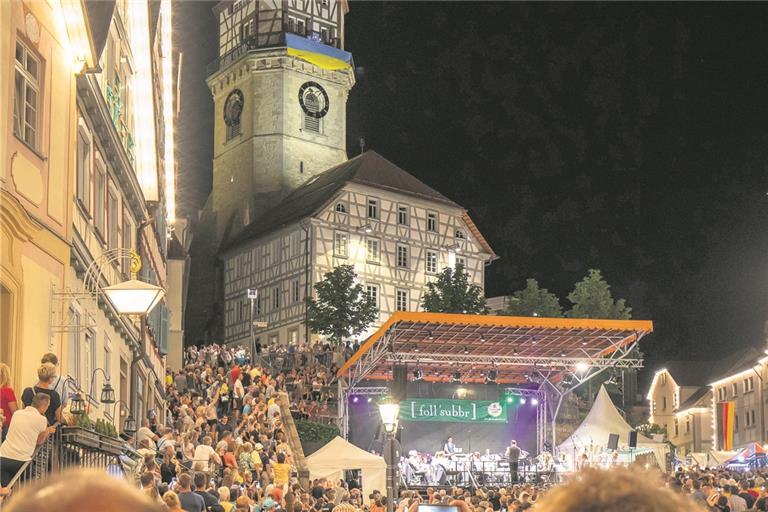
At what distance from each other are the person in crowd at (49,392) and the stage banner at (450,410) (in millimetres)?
32563

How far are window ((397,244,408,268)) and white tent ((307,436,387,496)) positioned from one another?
45.5 m

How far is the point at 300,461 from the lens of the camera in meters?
31.8

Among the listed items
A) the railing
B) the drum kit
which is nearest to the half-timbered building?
the drum kit

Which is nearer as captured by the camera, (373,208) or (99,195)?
(99,195)

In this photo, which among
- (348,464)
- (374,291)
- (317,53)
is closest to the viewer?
(348,464)

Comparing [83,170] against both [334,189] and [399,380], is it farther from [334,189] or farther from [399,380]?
[334,189]

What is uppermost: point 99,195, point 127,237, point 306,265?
point 306,265

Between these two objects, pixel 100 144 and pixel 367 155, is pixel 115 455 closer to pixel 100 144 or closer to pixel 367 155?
pixel 100 144

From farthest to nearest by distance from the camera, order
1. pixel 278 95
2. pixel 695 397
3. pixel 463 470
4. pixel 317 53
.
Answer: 1. pixel 695 397
2. pixel 278 95
3. pixel 317 53
4. pixel 463 470

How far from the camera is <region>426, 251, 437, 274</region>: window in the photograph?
77750 millimetres

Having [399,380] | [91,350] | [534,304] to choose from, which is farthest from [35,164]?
[534,304]

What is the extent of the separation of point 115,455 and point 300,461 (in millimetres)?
18407

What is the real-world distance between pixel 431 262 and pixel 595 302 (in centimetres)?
1005

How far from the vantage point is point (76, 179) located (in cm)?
1856
